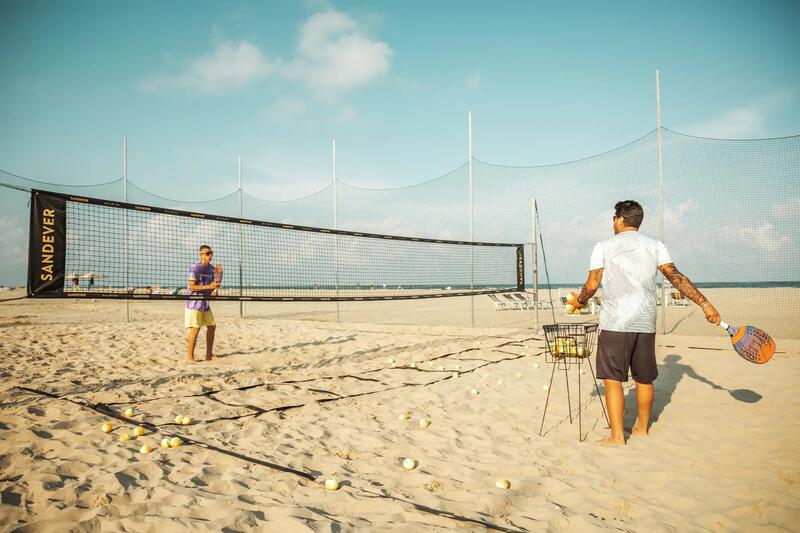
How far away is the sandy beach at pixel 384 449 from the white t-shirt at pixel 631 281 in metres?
1.06

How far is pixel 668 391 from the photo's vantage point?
5180mm

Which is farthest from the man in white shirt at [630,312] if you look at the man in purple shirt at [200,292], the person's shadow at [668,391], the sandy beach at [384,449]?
the man in purple shirt at [200,292]

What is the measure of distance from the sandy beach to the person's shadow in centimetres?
4

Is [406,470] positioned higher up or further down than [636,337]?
further down

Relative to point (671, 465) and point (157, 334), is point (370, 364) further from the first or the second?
point (157, 334)

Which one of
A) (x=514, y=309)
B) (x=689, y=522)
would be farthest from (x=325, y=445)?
(x=514, y=309)

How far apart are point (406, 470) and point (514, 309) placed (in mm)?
16841

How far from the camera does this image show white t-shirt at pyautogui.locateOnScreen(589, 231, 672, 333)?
3539 mm

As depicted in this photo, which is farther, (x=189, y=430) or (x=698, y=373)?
(x=698, y=373)

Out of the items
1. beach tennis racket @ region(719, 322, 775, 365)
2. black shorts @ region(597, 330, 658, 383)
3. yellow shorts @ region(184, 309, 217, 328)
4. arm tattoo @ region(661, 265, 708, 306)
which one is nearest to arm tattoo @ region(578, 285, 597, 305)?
black shorts @ region(597, 330, 658, 383)

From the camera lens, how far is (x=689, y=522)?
242 cm

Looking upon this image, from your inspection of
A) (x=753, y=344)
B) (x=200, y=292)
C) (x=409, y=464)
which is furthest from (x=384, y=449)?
(x=200, y=292)

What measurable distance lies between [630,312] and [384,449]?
2.36 m

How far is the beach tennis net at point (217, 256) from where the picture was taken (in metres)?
4.52
